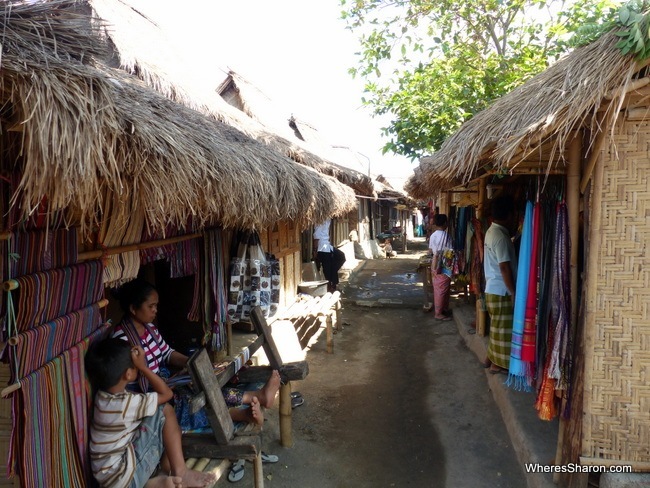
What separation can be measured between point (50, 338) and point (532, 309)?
3031 millimetres

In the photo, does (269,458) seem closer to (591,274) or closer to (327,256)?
(591,274)

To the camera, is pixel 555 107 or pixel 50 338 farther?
pixel 555 107

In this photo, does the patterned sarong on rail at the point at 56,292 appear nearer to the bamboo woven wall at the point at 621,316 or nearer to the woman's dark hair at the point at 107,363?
the woman's dark hair at the point at 107,363

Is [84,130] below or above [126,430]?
above

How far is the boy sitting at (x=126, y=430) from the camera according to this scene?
7.93 feet

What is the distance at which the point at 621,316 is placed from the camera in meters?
2.76

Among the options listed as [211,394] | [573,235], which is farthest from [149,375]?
[573,235]

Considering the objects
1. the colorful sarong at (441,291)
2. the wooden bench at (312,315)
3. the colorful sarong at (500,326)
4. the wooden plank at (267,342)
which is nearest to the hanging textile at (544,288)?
the colorful sarong at (500,326)

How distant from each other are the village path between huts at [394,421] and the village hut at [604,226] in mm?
1016

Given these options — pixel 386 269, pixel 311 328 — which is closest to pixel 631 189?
pixel 311 328

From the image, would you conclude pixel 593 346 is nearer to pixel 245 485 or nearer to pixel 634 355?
pixel 634 355

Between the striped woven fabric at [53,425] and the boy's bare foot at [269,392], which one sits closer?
the striped woven fabric at [53,425]

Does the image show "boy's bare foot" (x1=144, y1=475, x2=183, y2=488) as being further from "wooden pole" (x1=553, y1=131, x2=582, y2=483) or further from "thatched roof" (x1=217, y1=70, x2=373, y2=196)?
"thatched roof" (x1=217, y1=70, x2=373, y2=196)

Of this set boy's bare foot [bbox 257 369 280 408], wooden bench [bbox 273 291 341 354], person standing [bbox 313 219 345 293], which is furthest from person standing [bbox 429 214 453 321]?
boy's bare foot [bbox 257 369 280 408]
